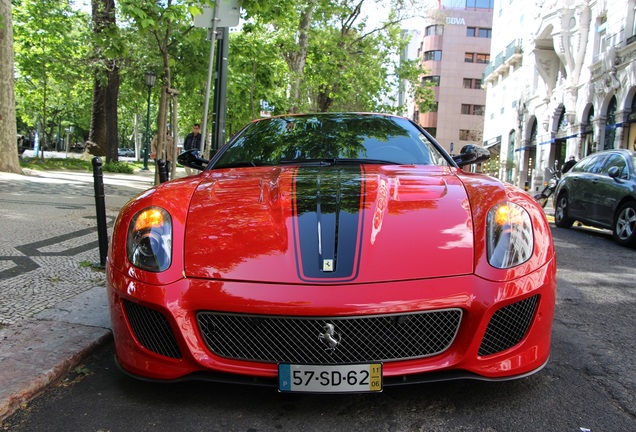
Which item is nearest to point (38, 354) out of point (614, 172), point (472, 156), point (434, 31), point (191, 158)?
point (191, 158)

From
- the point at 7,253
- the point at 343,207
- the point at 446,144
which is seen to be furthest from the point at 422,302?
the point at 446,144

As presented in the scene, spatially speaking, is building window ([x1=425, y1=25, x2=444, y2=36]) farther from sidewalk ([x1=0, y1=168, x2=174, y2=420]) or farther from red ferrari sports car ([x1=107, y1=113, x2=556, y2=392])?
red ferrari sports car ([x1=107, y1=113, x2=556, y2=392])

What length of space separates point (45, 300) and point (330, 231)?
7.66ft

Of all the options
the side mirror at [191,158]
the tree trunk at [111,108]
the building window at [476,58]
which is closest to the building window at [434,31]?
the building window at [476,58]

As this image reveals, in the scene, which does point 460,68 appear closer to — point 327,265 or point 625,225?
point 625,225

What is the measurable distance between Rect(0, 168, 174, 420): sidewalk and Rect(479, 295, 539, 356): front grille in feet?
6.60

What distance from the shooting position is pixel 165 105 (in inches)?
488

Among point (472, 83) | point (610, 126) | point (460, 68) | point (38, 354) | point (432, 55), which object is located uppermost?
point (432, 55)

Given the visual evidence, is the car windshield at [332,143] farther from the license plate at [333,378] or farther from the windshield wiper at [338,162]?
the license plate at [333,378]

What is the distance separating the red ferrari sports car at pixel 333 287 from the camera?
83.8 inches

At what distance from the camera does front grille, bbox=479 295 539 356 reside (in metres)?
2.23

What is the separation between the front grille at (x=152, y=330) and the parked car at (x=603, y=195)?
7505 mm

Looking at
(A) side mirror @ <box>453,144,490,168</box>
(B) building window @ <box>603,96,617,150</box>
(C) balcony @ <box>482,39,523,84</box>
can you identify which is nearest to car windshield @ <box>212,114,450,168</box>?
(A) side mirror @ <box>453,144,490,168</box>

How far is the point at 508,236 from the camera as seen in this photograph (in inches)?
95.2
